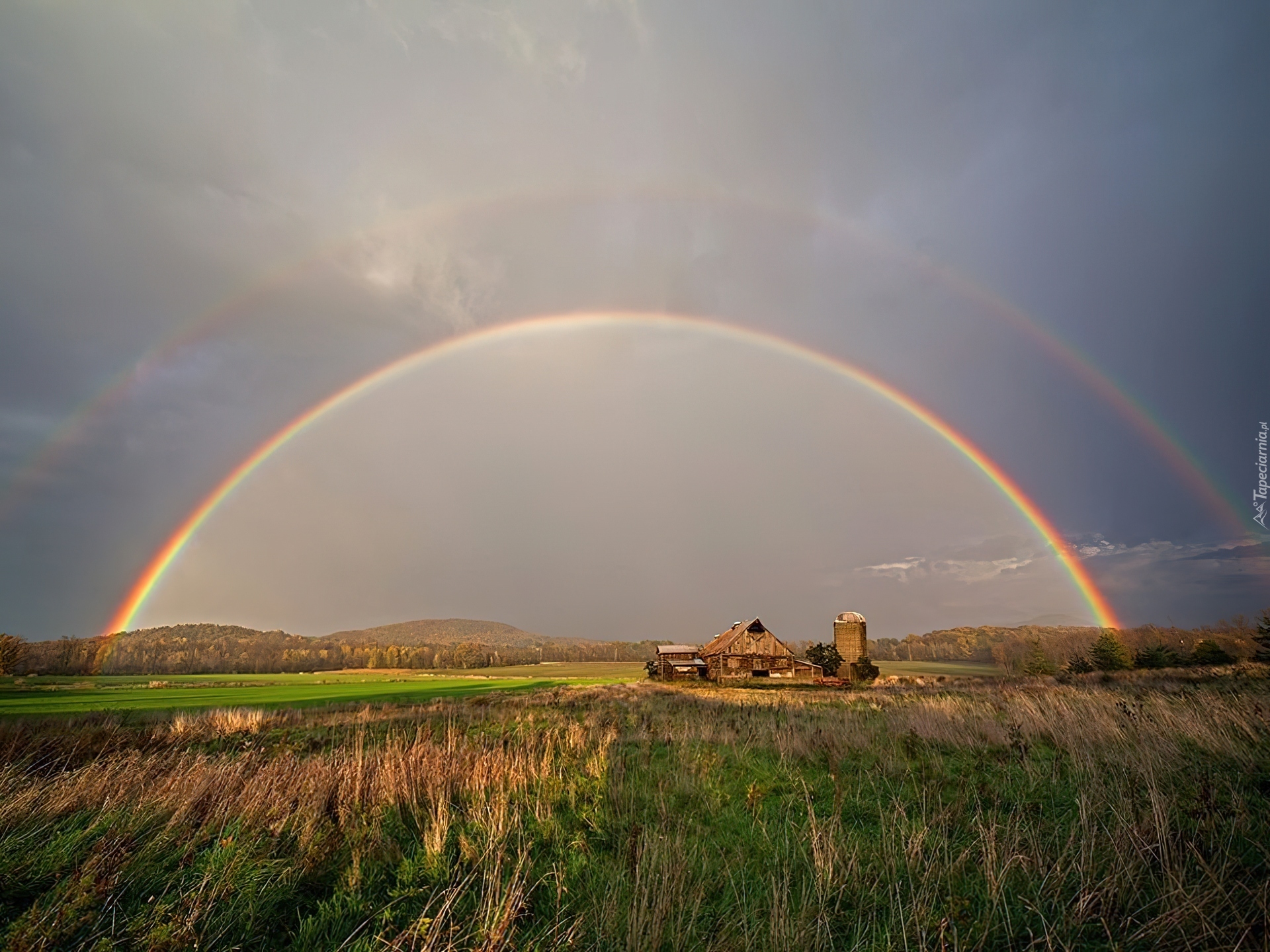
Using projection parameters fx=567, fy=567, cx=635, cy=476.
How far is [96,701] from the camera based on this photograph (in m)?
44.2

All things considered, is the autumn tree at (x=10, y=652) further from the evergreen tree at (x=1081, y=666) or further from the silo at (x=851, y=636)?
the evergreen tree at (x=1081, y=666)

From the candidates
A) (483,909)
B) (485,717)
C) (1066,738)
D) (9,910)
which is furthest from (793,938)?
(485,717)

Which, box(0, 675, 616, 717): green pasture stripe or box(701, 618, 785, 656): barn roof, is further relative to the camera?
box(701, 618, 785, 656): barn roof

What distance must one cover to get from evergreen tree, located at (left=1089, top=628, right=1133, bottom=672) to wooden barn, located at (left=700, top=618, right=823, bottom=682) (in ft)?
87.6

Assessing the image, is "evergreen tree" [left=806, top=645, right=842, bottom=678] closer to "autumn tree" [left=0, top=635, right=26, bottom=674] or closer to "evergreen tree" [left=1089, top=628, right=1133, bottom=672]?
"evergreen tree" [left=1089, top=628, right=1133, bottom=672]

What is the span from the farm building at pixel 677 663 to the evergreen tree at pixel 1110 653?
133 ft

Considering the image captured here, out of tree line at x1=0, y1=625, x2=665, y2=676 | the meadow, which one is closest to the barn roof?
tree line at x1=0, y1=625, x2=665, y2=676

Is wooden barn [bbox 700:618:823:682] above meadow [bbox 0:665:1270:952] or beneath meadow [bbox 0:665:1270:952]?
beneath

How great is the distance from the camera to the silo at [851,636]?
67.9m

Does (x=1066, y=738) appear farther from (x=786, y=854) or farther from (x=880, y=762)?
(x=786, y=854)

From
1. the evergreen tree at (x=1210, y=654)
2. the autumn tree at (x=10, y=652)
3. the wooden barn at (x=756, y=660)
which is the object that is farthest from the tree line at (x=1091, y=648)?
the autumn tree at (x=10, y=652)

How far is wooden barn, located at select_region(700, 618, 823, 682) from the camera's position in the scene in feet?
212

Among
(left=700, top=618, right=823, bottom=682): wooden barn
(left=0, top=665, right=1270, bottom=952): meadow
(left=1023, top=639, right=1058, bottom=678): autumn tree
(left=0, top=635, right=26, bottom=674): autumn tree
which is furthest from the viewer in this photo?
(left=0, top=635, right=26, bottom=674): autumn tree

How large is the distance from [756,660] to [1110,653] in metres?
34.2
